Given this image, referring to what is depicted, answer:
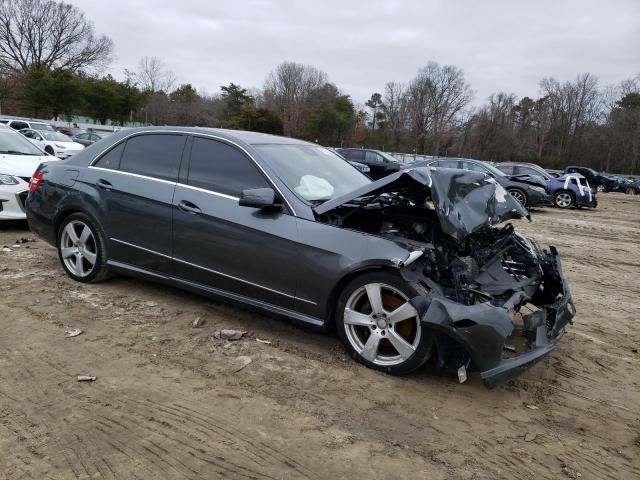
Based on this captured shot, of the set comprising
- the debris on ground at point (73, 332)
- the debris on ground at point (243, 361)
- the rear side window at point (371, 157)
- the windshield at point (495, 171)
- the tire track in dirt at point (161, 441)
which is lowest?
the tire track in dirt at point (161, 441)

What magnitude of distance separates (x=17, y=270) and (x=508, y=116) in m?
75.2

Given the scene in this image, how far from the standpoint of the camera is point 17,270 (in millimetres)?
5391

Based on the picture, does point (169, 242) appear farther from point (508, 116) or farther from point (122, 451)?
point (508, 116)

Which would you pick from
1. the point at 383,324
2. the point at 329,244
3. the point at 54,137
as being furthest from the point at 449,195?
the point at 54,137

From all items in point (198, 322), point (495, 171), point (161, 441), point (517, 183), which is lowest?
point (161, 441)

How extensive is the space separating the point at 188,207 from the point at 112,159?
4.18ft

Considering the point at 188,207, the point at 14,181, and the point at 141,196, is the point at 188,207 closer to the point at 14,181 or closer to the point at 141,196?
the point at 141,196

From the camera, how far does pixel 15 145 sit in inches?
324

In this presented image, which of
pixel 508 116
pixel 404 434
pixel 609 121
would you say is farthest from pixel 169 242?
pixel 508 116

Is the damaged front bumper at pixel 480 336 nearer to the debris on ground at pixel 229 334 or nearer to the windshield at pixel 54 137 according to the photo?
the debris on ground at pixel 229 334

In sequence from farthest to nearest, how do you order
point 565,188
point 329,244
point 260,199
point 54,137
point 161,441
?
1. point 54,137
2. point 565,188
3. point 260,199
4. point 329,244
5. point 161,441

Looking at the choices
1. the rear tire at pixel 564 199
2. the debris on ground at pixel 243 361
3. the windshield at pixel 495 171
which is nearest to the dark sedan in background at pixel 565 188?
the rear tire at pixel 564 199

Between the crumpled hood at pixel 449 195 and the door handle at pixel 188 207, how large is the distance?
3.44 ft

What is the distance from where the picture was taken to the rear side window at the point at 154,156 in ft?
14.5
